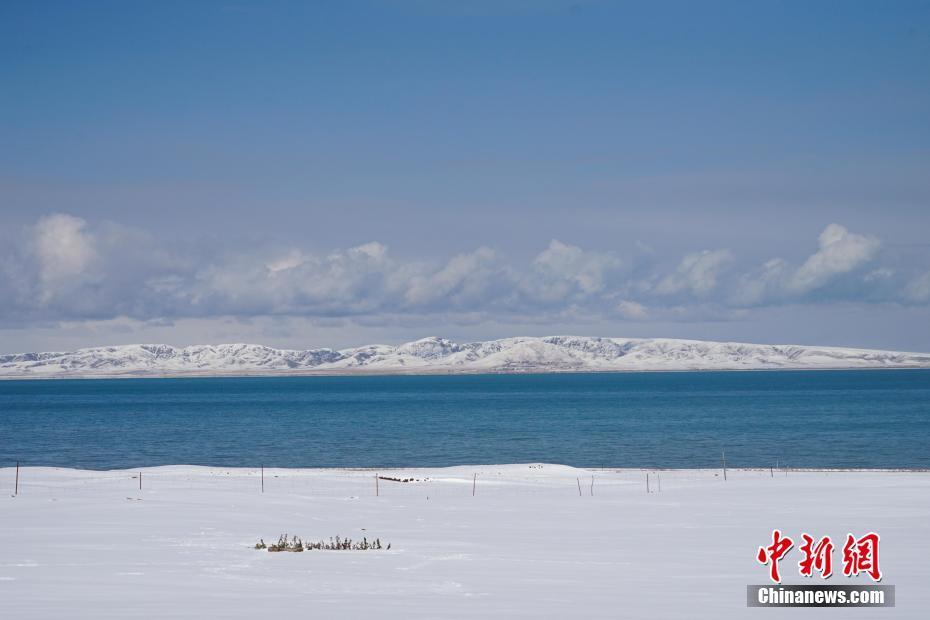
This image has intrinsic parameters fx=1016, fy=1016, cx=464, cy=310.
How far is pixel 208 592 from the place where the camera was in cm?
2209

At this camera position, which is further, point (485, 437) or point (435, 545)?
point (485, 437)

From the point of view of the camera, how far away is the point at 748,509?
129ft

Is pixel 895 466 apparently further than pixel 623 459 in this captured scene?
No

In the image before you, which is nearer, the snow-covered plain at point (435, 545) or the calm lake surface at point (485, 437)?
the snow-covered plain at point (435, 545)

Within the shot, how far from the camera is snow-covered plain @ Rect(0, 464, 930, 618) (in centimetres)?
2102

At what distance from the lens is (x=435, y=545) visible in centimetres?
2997

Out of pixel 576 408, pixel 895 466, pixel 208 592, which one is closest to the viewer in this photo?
pixel 208 592

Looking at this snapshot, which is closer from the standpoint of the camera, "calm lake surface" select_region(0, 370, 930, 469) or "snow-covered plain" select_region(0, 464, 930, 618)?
"snow-covered plain" select_region(0, 464, 930, 618)

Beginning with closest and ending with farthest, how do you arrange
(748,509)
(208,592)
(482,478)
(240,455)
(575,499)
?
(208,592), (748,509), (575,499), (482,478), (240,455)

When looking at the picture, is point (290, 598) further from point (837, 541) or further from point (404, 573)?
point (837, 541)

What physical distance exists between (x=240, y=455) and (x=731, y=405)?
105 meters

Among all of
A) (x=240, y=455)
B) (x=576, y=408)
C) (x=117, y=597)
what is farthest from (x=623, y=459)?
(x=576, y=408)

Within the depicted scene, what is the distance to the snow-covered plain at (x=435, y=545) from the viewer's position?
68.9 ft

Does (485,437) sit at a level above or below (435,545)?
above
